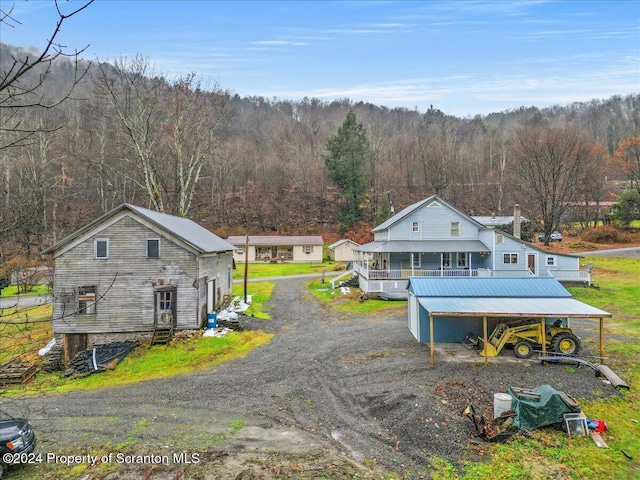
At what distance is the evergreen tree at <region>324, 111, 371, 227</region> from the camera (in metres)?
58.1

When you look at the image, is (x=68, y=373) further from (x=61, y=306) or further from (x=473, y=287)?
(x=473, y=287)

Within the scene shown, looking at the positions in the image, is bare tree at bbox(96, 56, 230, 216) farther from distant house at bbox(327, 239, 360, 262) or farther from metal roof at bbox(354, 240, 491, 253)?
distant house at bbox(327, 239, 360, 262)

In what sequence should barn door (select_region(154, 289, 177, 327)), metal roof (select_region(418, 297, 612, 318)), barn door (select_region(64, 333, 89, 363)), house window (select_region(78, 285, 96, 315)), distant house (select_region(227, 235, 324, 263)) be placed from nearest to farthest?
metal roof (select_region(418, 297, 612, 318)) < barn door (select_region(64, 333, 89, 363)) < house window (select_region(78, 285, 96, 315)) < barn door (select_region(154, 289, 177, 327)) < distant house (select_region(227, 235, 324, 263))

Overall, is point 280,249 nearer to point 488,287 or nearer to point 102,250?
point 102,250

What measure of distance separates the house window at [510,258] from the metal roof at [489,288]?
36.0 ft

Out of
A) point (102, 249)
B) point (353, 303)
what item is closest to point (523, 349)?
point (353, 303)

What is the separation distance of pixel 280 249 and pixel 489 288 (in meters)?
36.3

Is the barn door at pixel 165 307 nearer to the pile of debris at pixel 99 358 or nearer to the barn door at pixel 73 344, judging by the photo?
the pile of debris at pixel 99 358

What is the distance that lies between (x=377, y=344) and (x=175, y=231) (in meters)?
11.8

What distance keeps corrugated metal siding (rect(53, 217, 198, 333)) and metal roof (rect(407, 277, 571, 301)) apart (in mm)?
11768

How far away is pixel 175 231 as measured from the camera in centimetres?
1850

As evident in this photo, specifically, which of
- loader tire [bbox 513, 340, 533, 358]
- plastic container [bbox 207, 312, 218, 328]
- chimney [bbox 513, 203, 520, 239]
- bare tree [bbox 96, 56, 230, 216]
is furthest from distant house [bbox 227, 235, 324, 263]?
loader tire [bbox 513, 340, 533, 358]

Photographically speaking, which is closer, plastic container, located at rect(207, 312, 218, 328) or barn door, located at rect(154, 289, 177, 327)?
barn door, located at rect(154, 289, 177, 327)

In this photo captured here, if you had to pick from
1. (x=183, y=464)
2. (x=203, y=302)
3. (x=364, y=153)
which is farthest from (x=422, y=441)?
(x=364, y=153)
